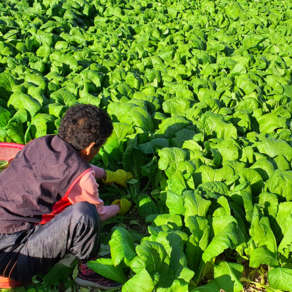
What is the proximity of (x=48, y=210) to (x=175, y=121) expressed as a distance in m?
1.65

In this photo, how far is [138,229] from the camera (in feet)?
8.84

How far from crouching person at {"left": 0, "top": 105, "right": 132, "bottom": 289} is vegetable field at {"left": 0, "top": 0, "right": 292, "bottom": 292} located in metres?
0.19

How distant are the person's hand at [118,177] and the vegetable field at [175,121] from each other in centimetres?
8

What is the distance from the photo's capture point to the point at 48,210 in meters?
2.08

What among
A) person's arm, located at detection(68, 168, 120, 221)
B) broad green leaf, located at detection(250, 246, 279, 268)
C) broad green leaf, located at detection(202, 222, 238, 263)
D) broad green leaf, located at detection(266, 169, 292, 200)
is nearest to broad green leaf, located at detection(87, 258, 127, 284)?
person's arm, located at detection(68, 168, 120, 221)

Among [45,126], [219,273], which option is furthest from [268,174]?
[45,126]

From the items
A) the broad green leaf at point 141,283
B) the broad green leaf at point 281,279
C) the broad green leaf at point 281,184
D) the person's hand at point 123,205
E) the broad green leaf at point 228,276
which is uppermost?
the broad green leaf at point 281,184

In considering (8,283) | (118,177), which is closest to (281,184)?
(118,177)

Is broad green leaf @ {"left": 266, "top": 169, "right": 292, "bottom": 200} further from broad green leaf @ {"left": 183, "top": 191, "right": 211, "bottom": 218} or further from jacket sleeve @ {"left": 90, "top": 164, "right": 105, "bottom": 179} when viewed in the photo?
jacket sleeve @ {"left": 90, "top": 164, "right": 105, "bottom": 179}

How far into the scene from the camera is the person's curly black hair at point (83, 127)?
86.1 inches

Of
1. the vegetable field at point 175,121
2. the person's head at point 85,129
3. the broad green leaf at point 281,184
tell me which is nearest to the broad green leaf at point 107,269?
the vegetable field at point 175,121

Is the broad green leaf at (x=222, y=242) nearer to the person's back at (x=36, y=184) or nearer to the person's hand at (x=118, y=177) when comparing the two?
the person's back at (x=36, y=184)

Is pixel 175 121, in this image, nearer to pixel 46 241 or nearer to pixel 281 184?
pixel 281 184

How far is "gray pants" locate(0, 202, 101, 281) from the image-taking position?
1.95 m
